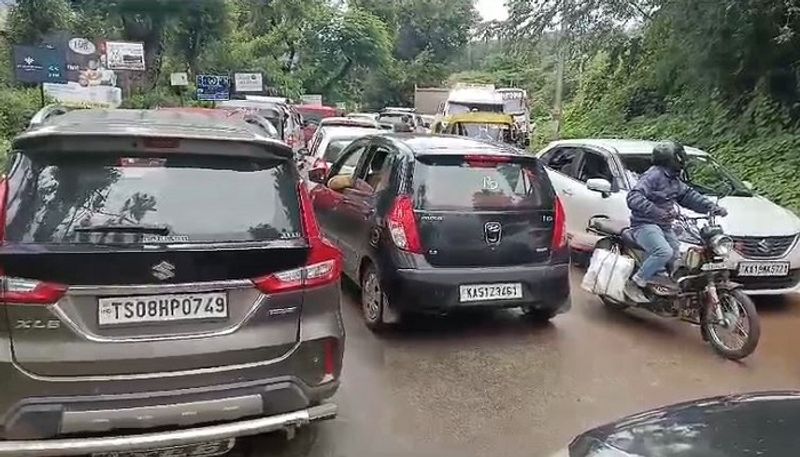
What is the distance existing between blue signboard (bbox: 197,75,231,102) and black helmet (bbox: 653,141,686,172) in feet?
75.8

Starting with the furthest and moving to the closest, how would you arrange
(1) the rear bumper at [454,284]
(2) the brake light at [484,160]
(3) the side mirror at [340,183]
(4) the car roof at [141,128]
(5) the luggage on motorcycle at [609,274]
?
1. (3) the side mirror at [340,183]
2. (5) the luggage on motorcycle at [609,274]
3. (2) the brake light at [484,160]
4. (1) the rear bumper at [454,284]
5. (4) the car roof at [141,128]

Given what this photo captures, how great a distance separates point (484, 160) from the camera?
604 cm

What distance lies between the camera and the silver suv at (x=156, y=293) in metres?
3.09

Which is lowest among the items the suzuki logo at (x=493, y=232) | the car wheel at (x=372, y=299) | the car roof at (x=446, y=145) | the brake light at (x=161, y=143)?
the car wheel at (x=372, y=299)

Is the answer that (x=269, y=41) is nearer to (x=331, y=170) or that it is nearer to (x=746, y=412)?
(x=331, y=170)

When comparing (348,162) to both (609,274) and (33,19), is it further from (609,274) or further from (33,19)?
(33,19)

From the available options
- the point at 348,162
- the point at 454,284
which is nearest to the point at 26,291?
the point at 454,284

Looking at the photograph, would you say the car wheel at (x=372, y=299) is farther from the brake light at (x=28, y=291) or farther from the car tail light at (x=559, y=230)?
the brake light at (x=28, y=291)

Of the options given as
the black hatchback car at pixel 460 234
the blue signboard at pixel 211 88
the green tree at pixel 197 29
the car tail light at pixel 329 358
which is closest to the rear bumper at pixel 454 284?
the black hatchback car at pixel 460 234

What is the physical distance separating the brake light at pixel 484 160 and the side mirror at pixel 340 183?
1.38 meters

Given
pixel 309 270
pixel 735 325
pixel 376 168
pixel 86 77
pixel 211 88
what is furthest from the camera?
pixel 211 88

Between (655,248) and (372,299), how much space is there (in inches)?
92.6

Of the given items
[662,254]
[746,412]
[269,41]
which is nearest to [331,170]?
[662,254]

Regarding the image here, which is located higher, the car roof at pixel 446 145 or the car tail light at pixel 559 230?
the car roof at pixel 446 145
